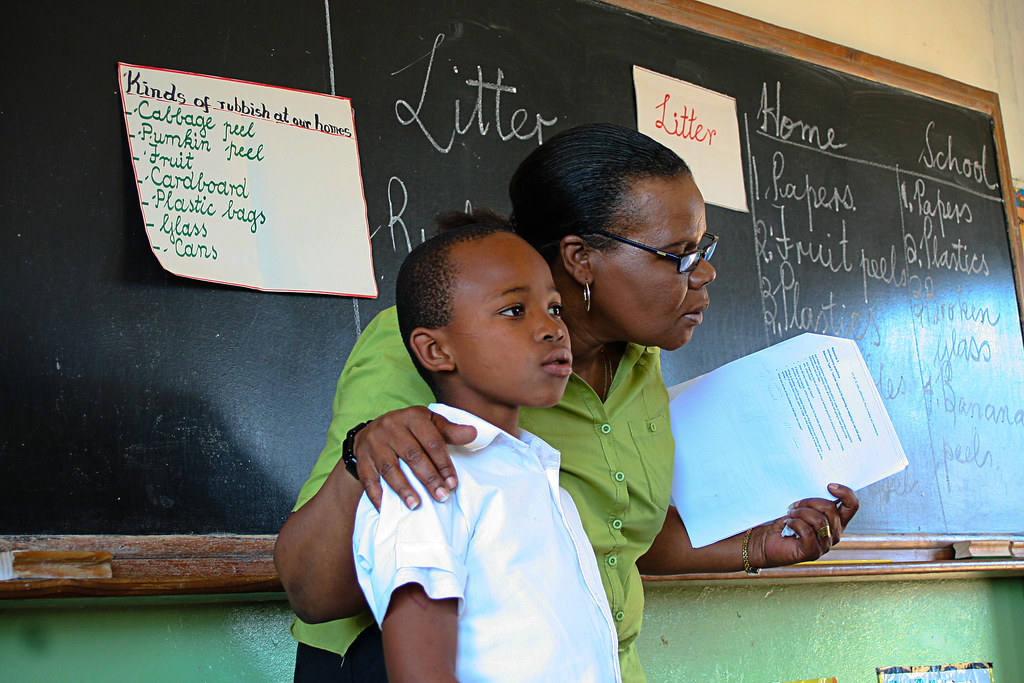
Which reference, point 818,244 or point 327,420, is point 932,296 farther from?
point 327,420

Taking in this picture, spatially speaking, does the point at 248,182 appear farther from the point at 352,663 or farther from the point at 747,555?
the point at 747,555

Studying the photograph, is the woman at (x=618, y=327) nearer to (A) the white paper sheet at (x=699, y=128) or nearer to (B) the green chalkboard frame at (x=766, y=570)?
(B) the green chalkboard frame at (x=766, y=570)

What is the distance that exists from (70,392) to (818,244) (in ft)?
6.13

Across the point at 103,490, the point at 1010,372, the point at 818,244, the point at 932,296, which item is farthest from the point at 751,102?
the point at 103,490

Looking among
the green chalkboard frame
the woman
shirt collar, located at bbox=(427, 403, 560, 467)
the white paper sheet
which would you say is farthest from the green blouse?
the white paper sheet

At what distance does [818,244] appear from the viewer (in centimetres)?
253

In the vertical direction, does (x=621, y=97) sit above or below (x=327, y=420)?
above

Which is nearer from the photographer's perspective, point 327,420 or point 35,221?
point 35,221

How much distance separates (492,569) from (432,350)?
0.89ft

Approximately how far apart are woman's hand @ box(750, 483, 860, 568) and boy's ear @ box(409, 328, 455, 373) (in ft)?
2.23

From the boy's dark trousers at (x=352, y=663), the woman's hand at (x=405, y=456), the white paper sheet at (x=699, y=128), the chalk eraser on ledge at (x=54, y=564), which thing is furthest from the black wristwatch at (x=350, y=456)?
the white paper sheet at (x=699, y=128)

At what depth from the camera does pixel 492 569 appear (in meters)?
0.92

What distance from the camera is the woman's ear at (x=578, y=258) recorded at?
1.36m

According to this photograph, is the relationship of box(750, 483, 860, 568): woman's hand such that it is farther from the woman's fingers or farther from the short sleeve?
the short sleeve
